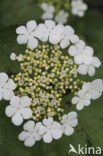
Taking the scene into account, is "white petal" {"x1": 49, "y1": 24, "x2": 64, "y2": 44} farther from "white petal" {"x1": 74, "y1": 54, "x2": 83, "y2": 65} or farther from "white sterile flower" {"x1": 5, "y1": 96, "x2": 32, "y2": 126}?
"white sterile flower" {"x1": 5, "y1": 96, "x2": 32, "y2": 126}

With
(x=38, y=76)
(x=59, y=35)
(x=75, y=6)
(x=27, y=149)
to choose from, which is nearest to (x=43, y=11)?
(x=75, y=6)

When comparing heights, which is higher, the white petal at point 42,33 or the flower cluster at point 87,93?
the white petal at point 42,33

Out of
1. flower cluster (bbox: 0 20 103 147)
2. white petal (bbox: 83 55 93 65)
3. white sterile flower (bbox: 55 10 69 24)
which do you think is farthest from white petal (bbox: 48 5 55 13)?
white petal (bbox: 83 55 93 65)

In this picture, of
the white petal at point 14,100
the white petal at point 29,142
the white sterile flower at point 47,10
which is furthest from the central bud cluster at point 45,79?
the white sterile flower at point 47,10

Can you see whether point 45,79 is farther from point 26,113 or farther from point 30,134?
point 30,134

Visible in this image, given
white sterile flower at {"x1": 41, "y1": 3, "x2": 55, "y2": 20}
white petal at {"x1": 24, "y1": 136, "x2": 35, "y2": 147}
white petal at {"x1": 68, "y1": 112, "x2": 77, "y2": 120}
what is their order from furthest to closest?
1. white sterile flower at {"x1": 41, "y1": 3, "x2": 55, "y2": 20}
2. white petal at {"x1": 24, "y1": 136, "x2": 35, "y2": 147}
3. white petal at {"x1": 68, "y1": 112, "x2": 77, "y2": 120}

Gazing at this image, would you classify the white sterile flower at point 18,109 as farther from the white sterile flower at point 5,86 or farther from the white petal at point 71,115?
the white petal at point 71,115
